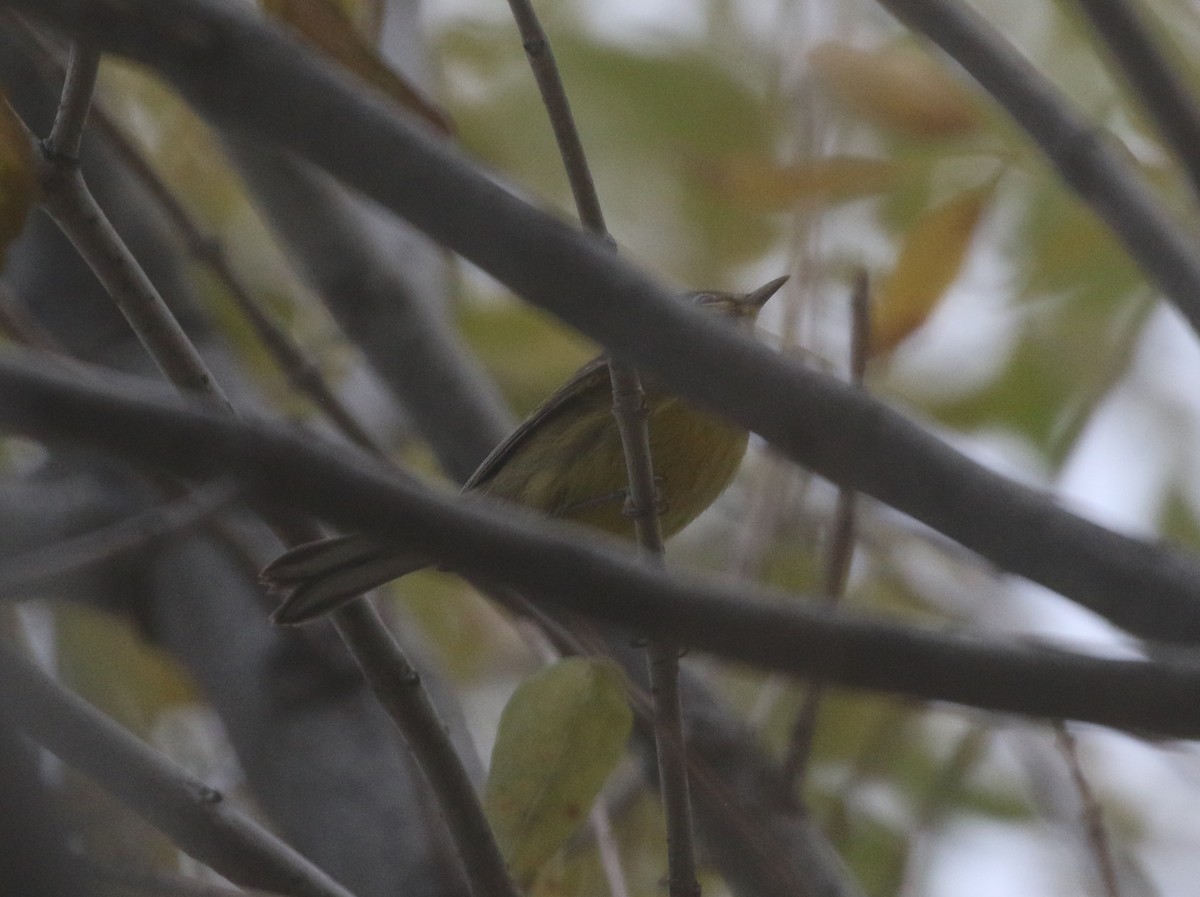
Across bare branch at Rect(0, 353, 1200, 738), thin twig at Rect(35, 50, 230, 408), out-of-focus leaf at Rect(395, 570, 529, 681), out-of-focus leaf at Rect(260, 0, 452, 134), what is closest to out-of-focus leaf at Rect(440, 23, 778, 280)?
out-of-focus leaf at Rect(395, 570, 529, 681)

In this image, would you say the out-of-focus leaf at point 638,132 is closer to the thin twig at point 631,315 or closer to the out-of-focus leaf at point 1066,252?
the out-of-focus leaf at point 1066,252

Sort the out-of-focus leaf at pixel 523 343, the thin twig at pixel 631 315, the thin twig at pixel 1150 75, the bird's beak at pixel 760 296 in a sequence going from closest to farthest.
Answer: the thin twig at pixel 631 315 < the thin twig at pixel 1150 75 < the bird's beak at pixel 760 296 < the out-of-focus leaf at pixel 523 343

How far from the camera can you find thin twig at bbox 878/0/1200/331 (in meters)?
2.10

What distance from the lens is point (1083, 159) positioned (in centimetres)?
218

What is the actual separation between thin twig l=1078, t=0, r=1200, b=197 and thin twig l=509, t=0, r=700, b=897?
650 millimetres

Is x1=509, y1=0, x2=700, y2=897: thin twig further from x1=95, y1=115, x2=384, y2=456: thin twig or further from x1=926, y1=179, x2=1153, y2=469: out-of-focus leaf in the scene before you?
x1=926, y1=179, x2=1153, y2=469: out-of-focus leaf

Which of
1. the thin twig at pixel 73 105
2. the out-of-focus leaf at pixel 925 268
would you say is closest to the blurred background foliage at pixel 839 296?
the out-of-focus leaf at pixel 925 268

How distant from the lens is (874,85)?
3268mm

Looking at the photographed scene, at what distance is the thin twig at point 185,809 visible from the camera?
6.57 feet

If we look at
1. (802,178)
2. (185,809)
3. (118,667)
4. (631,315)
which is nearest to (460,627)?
(118,667)

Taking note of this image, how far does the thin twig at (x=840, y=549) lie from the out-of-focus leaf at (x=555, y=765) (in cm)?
30

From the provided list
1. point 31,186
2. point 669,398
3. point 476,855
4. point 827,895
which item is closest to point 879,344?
point 669,398

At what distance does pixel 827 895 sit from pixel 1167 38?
1.79 meters

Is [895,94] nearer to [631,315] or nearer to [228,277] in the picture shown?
[228,277]
